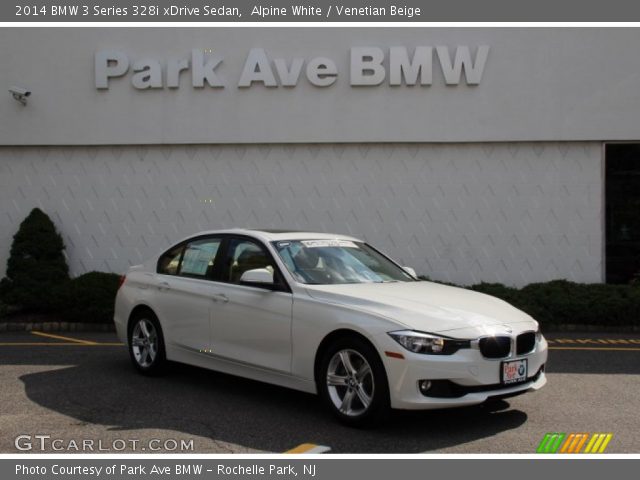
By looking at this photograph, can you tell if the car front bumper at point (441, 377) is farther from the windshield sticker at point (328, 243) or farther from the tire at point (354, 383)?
the windshield sticker at point (328, 243)

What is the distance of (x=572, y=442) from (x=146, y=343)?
4.61 m

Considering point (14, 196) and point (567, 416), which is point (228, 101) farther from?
point (567, 416)

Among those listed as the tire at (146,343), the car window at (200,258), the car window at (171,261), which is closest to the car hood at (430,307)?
the car window at (200,258)

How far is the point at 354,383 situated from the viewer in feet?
20.6

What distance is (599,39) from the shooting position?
574 inches

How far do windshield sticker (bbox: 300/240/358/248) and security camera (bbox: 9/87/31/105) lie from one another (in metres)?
9.50

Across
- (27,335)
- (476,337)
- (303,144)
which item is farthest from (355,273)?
(303,144)

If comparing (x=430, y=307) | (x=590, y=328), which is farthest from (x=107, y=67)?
(x=430, y=307)

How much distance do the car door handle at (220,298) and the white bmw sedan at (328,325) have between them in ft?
0.03

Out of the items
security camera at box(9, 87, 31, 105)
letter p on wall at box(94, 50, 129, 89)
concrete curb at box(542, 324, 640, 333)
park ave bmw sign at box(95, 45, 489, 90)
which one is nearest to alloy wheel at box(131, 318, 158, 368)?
concrete curb at box(542, 324, 640, 333)

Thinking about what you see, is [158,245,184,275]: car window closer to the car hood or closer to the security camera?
the car hood

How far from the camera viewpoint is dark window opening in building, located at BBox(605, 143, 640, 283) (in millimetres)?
14742

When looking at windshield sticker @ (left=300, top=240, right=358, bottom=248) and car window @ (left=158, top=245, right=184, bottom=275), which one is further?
car window @ (left=158, top=245, right=184, bottom=275)

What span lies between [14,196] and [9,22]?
335 centimetres
